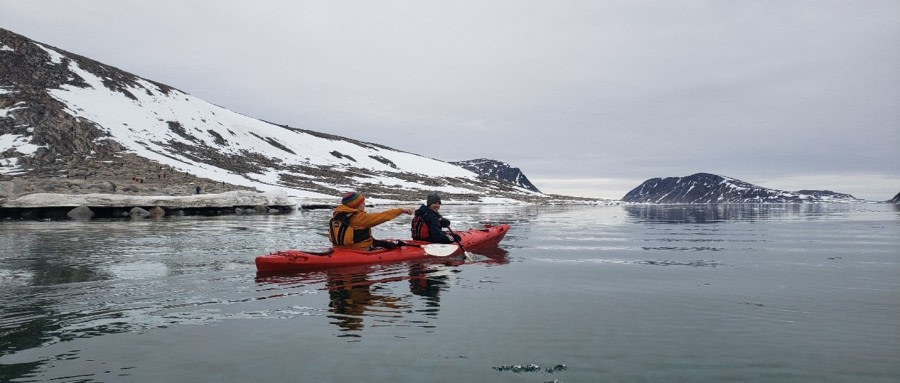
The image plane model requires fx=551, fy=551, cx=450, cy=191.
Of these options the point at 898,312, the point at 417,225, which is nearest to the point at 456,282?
the point at 417,225

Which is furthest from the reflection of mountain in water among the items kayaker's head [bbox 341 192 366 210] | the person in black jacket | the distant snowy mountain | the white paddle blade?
the distant snowy mountain

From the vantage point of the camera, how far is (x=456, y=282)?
12148mm

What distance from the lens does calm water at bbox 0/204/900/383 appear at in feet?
19.7

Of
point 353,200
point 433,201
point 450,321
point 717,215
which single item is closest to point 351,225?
point 353,200

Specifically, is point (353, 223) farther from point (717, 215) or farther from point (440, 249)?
point (717, 215)

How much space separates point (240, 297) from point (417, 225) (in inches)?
302

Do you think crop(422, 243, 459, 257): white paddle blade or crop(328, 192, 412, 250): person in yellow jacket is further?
crop(422, 243, 459, 257): white paddle blade

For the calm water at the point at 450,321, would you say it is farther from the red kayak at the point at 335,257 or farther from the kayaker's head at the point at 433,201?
the kayaker's head at the point at 433,201

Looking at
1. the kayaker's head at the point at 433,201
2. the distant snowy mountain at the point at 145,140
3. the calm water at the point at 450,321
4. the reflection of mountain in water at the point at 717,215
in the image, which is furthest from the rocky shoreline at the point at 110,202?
the reflection of mountain in water at the point at 717,215

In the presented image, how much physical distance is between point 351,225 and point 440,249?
300 cm

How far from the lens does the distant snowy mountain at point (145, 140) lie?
244ft

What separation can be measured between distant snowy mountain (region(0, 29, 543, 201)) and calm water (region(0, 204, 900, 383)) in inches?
2239

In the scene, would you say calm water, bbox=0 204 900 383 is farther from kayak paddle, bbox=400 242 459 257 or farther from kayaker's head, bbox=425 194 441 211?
kayaker's head, bbox=425 194 441 211

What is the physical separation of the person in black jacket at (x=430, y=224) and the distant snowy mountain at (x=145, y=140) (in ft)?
174
